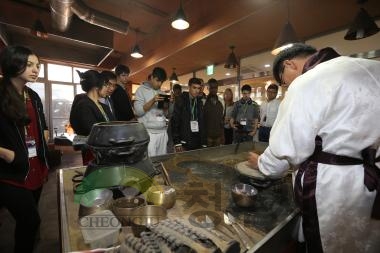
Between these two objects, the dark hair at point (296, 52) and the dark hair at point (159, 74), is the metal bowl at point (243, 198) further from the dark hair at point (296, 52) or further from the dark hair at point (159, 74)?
the dark hair at point (159, 74)

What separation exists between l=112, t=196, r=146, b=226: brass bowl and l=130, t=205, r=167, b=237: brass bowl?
0.02 meters

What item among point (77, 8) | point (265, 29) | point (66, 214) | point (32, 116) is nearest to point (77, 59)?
point (77, 8)

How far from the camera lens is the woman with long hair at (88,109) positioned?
1.60 metres

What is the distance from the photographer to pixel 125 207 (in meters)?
0.79

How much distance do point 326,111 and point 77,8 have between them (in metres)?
3.63

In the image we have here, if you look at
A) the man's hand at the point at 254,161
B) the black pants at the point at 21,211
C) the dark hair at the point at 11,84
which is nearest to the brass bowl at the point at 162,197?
the man's hand at the point at 254,161

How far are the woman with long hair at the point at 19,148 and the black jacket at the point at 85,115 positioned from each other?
0.26 m

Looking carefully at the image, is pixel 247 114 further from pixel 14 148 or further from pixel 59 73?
pixel 59 73

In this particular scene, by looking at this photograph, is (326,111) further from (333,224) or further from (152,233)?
(152,233)

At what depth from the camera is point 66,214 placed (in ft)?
2.68

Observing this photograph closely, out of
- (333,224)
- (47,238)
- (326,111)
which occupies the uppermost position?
(326,111)

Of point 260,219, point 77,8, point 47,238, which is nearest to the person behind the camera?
point 260,219

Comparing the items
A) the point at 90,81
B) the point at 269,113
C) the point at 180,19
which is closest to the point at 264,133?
the point at 269,113

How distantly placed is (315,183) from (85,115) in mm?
1500
